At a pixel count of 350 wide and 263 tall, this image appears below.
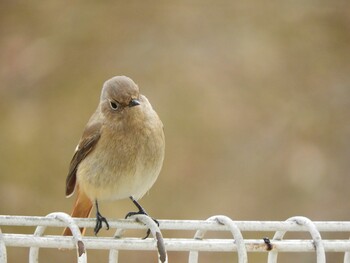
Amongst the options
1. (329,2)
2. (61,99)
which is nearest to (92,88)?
(61,99)

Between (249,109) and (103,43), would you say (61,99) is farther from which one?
(249,109)

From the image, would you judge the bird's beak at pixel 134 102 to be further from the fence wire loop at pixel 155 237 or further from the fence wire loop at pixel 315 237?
the fence wire loop at pixel 315 237

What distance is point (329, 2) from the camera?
317 inches

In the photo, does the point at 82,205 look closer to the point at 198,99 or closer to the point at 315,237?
the point at 315,237

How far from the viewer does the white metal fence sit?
Answer: 1895mm

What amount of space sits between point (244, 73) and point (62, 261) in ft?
8.14

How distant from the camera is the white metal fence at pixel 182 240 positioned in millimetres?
1895

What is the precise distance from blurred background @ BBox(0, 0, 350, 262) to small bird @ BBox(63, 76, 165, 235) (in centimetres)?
276

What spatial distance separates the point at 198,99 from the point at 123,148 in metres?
4.03

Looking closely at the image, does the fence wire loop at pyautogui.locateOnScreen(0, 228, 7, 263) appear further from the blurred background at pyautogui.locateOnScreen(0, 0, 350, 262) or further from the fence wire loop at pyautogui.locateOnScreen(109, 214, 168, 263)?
the blurred background at pyautogui.locateOnScreen(0, 0, 350, 262)

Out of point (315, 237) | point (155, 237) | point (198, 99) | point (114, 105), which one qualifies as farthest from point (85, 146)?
point (198, 99)

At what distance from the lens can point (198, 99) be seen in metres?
7.08

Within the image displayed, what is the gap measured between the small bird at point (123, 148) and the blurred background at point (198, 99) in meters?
2.76

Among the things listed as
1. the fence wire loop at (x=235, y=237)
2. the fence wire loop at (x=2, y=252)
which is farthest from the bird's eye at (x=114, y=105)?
the fence wire loop at (x=2, y=252)
